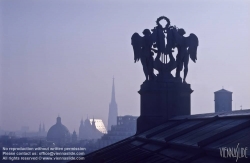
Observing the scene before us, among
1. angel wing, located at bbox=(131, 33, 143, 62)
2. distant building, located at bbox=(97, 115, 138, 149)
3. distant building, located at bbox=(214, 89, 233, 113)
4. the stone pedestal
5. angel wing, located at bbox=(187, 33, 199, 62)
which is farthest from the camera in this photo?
distant building, located at bbox=(97, 115, 138, 149)

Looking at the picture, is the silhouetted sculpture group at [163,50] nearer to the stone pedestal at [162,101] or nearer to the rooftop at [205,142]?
the stone pedestal at [162,101]

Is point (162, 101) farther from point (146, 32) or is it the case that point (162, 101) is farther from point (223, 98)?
point (223, 98)

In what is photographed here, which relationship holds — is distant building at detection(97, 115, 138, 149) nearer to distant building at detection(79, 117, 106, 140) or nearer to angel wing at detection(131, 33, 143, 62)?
distant building at detection(79, 117, 106, 140)

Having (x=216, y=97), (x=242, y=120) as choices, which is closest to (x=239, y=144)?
(x=242, y=120)

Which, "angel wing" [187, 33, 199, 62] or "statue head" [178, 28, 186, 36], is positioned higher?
"statue head" [178, 28, 186, 36]

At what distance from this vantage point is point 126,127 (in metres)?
108

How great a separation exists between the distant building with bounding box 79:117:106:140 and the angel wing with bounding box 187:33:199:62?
417 ft

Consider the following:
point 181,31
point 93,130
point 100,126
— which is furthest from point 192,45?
point 93,130

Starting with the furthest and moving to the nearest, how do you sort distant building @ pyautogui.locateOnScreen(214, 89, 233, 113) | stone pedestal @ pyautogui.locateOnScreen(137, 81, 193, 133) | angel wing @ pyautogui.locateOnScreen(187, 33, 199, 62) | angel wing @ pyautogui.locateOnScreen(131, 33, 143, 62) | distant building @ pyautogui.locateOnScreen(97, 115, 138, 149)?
distant building @ pyautogui.locateOnScreen(97, 115, 138, 149) → distant building @ pyautogui.locateOnScreen(214, 89, 233, 113) → angel wing @ pyautogui.locateOnScreen(131, 33, 143, 62) → angel wing @ pyautogui.locateOnScreen(187, 33, 199, 62) → stone pedestal @ pyautogui.locateOnScreen(137, 81, 193, 133)

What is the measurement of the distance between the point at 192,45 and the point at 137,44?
9.18ft

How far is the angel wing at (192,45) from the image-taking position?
1133 inches

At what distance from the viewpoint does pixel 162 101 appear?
2806 cm

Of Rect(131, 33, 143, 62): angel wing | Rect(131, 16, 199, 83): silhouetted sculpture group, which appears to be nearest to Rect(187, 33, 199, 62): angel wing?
Rect(131, 16, 199, 83): silhouetted sculpture group

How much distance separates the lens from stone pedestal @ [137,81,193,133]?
28.0 m
